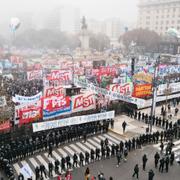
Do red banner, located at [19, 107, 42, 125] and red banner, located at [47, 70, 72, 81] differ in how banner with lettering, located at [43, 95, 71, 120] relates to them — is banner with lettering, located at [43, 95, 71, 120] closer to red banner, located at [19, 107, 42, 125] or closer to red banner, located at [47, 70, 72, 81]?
red banner, located at [19, 107, 42, 125]

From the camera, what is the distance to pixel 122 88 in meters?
29.0

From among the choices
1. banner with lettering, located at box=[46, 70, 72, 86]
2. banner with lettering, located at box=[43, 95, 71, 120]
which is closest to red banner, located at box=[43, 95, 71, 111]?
banner with lettering, located at box=[43, 95, 71, 120]

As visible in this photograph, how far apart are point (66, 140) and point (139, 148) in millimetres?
5318

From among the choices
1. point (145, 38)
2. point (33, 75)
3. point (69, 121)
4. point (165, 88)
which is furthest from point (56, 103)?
point (145, 38)

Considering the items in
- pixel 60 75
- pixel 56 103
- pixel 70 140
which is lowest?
pixel 70 140

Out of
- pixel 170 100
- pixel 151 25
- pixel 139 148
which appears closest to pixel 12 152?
pixel 139 148

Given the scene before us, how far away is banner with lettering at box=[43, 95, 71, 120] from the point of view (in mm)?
22109

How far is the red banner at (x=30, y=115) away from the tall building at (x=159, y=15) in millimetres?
109620

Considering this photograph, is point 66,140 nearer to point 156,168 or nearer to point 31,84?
point 156,168

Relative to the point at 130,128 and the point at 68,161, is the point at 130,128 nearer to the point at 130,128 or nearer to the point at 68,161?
the point at 130,128

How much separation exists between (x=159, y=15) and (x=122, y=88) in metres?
107

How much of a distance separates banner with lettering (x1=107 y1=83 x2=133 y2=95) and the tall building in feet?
327

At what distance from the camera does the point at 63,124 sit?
21062 mm

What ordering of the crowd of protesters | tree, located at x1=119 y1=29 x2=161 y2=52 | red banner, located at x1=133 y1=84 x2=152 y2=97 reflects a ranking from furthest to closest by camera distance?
1. tree, located at x1=119 y1=29 x2=161 y2=52
2. red banner, located at x1=133 y1=84 x2=152 y2=97
3. the crowd of protesters
